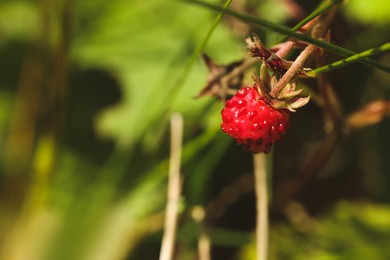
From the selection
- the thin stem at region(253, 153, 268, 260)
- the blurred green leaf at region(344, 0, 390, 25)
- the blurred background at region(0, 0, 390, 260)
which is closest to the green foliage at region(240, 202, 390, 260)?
the blurred background at region(0, 0, 390, 260)

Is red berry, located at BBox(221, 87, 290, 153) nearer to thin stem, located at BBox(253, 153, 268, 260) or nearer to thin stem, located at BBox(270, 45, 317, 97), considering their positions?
thin stem, located at BBox(270, 45, 317, 97)

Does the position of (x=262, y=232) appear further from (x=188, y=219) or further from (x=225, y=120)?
(x=225, y=120)

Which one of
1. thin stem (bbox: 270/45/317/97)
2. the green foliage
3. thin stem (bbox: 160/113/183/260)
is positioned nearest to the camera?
thin stem (bbox: 270/45/317/97)

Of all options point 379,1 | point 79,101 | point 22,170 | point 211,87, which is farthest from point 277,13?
point 22,170

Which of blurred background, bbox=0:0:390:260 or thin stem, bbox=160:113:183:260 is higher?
blurred background, bbox=0:0:390:260

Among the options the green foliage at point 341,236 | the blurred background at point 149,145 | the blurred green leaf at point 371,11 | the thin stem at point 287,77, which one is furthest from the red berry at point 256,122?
the blurred green leaf at point 371,11

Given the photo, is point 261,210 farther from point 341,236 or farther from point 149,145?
point 149,145
